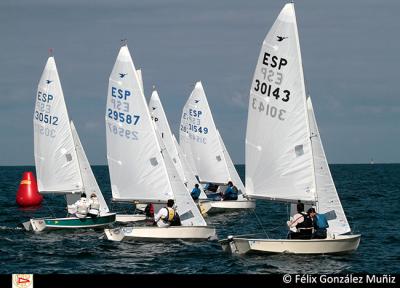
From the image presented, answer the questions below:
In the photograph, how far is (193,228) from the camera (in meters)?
27.0

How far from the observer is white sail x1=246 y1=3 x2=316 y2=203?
2361cm

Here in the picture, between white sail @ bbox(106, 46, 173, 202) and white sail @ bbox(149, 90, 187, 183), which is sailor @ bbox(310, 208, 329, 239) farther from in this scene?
white sail @ bbox(149, 90, 187, 183)

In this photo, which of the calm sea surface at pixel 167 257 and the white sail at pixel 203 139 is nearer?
the calm sea surface at pixel 167 257

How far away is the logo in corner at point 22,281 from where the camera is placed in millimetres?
9523

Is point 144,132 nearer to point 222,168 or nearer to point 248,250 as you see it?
point 248,250

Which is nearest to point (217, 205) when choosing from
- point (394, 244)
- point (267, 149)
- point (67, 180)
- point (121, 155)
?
point (67, 180)

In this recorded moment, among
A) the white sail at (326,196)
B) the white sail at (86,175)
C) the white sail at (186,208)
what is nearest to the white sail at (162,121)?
the white sail at (86,175)

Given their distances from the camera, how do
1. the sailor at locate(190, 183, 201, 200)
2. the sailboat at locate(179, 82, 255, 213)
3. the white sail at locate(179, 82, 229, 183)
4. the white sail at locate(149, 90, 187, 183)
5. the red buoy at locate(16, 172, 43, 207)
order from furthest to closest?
1. the white sail at locate(179, 82, 229, 183)
2. the sailboat at locate(179, 82, 255, 213)
3. the white sail at locate(149, 90, 187, 183)
4. the red buoy at locate(16, 172, 43, 207)
5. the sailor at locate(190, 183, 201, 200)

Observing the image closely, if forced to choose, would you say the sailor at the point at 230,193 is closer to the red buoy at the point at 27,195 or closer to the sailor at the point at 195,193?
the sailor at the point at 195,193

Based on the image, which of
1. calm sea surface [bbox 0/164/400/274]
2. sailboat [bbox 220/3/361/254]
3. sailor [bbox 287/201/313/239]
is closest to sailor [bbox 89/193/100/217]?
calm sea surface [bbox 0/164/400/274]

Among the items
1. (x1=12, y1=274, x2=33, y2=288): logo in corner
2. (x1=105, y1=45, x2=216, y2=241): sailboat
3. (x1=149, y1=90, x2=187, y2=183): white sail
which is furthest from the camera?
(x1=149, y1=90, x2=187, y2=183): white sail

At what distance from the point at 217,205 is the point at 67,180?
9.95 meters

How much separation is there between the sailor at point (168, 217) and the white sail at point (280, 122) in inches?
131

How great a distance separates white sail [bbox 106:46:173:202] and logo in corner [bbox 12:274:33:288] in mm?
19680
